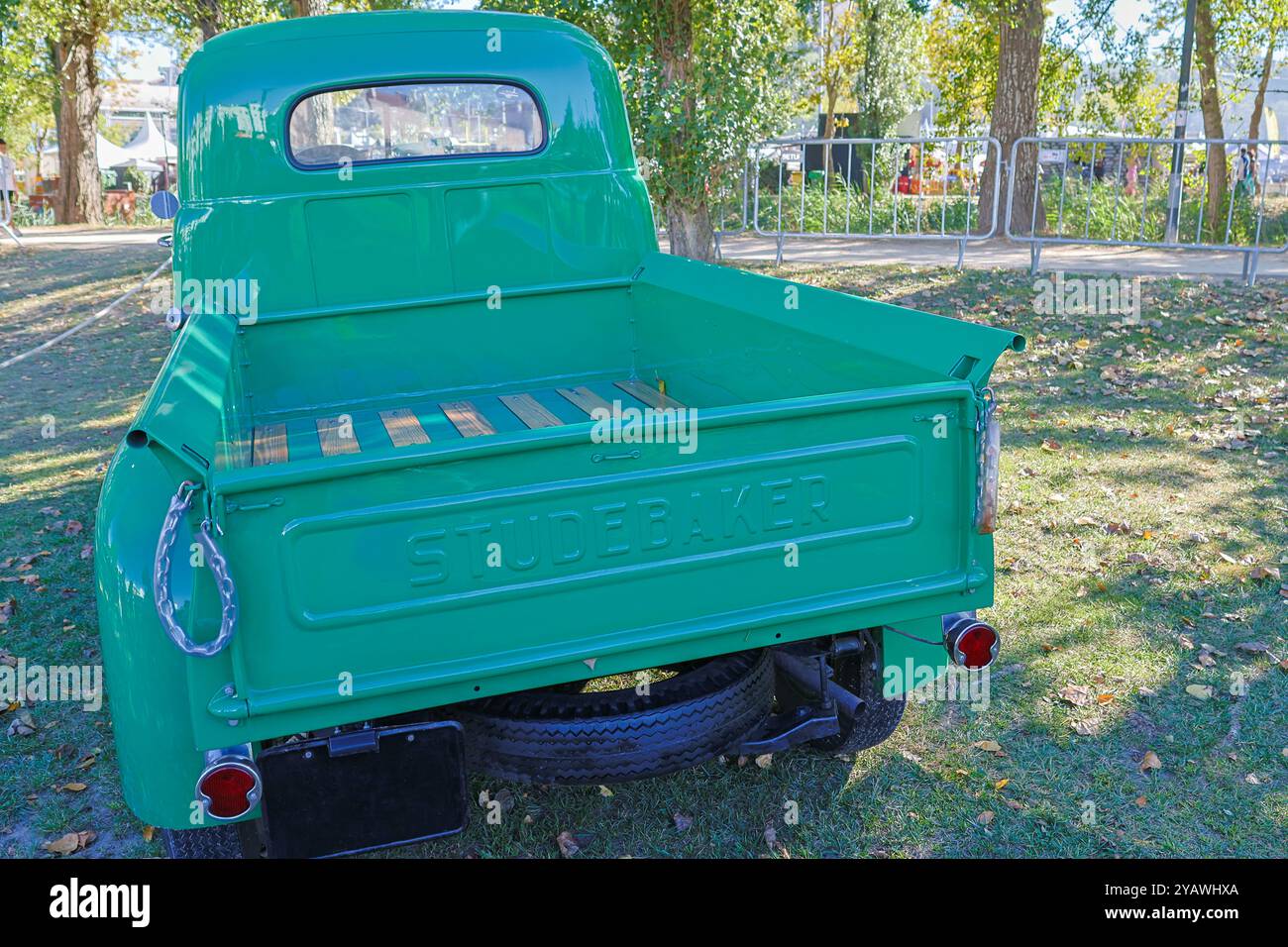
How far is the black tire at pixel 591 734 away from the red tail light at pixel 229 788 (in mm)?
519

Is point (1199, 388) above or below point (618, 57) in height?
below

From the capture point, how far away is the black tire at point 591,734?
2709 millimetres

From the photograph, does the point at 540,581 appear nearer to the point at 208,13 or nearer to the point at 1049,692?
the point at 1049,692

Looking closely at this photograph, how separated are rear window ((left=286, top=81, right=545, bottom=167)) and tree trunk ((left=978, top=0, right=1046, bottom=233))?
9.99 m

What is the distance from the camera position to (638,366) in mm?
4672

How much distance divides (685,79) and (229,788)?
33.4 feet

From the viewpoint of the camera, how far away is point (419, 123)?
4594 millimetres

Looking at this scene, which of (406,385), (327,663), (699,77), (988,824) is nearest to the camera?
(327,663)

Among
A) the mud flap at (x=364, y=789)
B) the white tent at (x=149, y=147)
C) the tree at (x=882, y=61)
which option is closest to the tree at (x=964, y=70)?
the tree at (x=882, y=61)

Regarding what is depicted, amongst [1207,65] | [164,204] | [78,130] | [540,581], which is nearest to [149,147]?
[78,130]

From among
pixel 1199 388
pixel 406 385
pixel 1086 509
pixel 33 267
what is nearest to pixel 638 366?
pixel 406 385

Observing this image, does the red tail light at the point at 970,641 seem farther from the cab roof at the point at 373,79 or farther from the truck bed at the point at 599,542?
the cab roof at the point at 373,79
